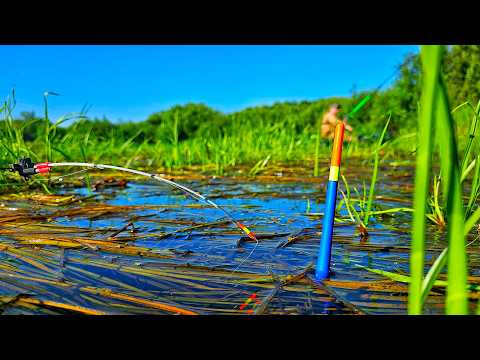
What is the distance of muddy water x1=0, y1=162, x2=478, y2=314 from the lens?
1.04 m

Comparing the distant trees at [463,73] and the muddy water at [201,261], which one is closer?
the muddy water at [201,261]

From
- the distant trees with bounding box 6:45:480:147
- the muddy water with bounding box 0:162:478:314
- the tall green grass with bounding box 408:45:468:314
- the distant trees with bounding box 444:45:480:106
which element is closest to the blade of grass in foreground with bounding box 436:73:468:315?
the tall green grass with bounding box 408:45:468:314

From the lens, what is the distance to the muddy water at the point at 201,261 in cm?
104

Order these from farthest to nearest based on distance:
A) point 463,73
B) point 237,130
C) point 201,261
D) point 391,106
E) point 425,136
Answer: point 463,73, point 391,106, point 237,130, point 201,261, point 425,136

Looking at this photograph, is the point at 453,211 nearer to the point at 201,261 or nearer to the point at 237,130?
the point at 201,261

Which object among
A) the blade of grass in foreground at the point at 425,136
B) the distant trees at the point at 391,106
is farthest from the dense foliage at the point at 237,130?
the blade of grass in foreground at the point at 425,136

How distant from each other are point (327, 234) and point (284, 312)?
0.23 meters

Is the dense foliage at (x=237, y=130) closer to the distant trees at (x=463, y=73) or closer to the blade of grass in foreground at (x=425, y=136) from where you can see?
the distant trees at (x=463, y=73)

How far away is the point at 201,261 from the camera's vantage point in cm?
137

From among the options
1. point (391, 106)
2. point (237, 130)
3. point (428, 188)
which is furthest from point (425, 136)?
point (391, 106)

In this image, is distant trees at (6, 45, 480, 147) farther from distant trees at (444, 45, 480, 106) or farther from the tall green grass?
the tall green grass
